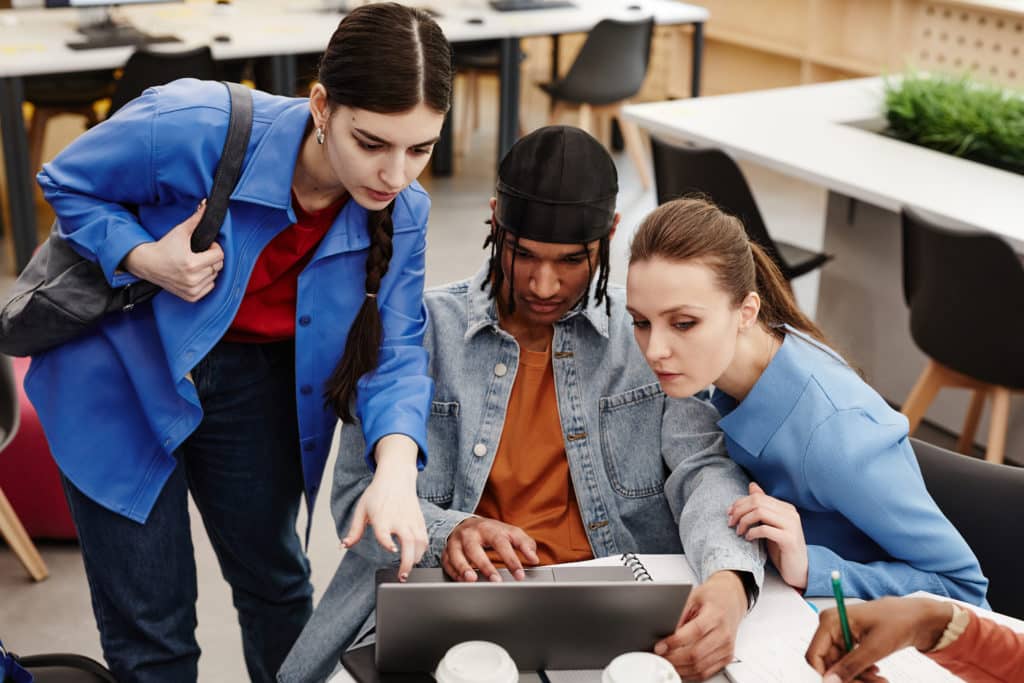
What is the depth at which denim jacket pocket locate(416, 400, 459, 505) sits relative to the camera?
1.69m

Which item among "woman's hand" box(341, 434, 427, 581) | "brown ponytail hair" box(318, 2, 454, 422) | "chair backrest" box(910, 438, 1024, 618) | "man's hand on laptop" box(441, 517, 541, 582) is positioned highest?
"brown ponytail hair" box(318, 2, 454, 422)

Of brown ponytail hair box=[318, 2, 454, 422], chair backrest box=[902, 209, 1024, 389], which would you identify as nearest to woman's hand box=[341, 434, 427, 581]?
brown ponytail hair box=[318, 2, 454, 422]

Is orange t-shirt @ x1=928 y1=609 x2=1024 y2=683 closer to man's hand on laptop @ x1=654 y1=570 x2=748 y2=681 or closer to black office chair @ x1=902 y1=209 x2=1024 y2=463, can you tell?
man's hand on laptop @ x1=654 y1=570 x2=748 y2=681

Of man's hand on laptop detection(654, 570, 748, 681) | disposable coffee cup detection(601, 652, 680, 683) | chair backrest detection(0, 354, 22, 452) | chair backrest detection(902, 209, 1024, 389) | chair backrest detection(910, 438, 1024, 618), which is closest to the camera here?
disposable coffee cup detection(601, 652, 680, 683)

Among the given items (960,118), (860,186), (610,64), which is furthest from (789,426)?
(610,64)

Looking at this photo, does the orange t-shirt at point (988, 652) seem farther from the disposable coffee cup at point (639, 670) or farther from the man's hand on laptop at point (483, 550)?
the man's hand on laptop at point (483, 550)

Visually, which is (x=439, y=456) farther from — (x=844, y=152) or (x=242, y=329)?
(x=844, y=152)

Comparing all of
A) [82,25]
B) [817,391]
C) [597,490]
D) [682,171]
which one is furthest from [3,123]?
[817,391]

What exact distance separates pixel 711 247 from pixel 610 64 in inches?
160

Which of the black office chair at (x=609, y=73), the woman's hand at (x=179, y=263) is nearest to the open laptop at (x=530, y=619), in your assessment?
the woman's hand at (x=179, y=263)

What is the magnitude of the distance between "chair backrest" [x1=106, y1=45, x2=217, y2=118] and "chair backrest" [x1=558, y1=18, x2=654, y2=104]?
1824 millimetres

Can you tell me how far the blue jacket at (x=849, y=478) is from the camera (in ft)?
4.67

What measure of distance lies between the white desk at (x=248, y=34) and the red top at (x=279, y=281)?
2.36 metres

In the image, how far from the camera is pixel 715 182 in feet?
10.6
